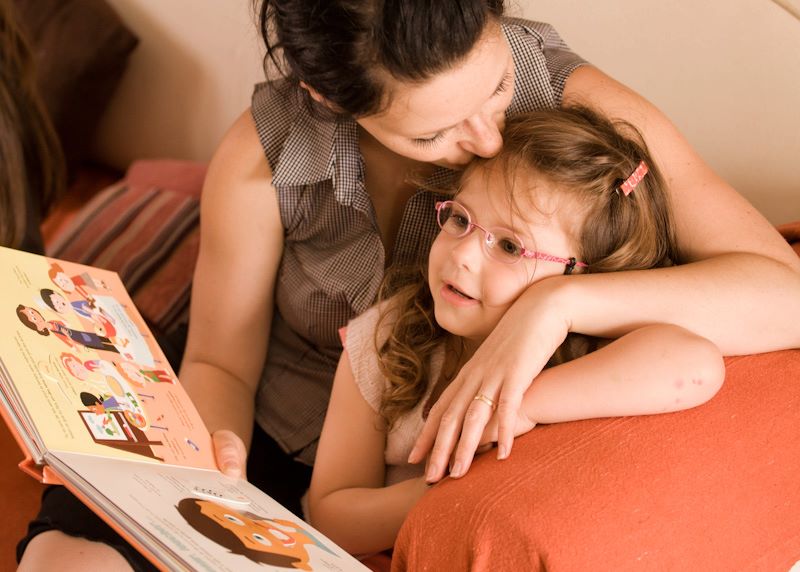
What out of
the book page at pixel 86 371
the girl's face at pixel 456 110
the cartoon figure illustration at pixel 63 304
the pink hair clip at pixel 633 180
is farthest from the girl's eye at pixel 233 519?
the pink hair clip at pixel 633 180

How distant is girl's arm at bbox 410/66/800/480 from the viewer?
0.99 meters

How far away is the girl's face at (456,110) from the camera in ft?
3.33

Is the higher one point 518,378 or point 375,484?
point 518,378

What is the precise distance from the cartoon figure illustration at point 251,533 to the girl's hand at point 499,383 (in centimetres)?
17

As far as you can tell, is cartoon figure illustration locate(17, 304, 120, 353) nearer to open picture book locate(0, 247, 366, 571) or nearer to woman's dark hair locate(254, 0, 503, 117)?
open picture book locate(0, 247, 366, 571)

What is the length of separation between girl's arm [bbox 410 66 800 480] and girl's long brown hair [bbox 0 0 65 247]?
1.03 meters

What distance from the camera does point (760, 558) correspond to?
0.91 m

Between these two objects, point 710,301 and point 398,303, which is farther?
point 398,303

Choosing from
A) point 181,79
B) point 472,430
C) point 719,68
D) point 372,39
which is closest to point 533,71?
point 372,39

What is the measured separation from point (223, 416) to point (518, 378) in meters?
0.56

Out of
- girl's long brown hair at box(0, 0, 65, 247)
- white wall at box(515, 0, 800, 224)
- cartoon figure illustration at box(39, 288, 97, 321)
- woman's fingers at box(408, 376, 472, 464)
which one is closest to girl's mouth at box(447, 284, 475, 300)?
woman's fingers at box(408, 376, 472, 464)

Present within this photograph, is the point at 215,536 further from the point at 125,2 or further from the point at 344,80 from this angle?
the point at 125,2

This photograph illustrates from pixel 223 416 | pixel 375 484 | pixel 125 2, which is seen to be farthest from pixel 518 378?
pixel 125 2

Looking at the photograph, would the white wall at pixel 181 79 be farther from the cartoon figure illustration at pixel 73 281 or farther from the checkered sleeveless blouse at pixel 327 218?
the cartoon figure illustration at pixel 73 281
